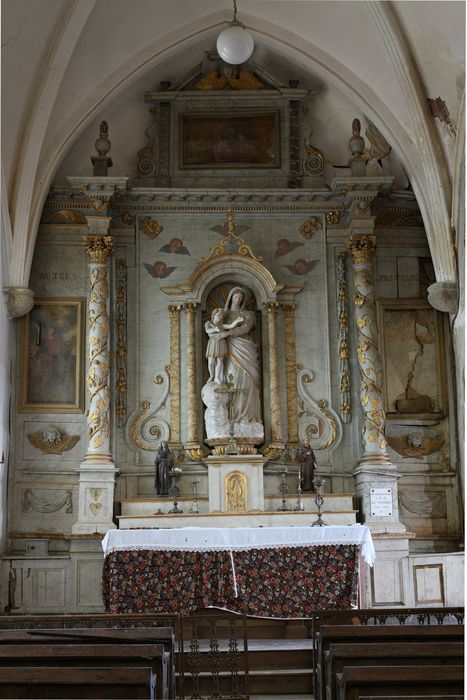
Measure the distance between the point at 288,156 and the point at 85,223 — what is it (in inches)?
114

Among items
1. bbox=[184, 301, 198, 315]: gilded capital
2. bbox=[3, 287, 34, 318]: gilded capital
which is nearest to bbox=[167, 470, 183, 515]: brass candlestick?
bbox=[184, 301, 198, 315]: gilded capital

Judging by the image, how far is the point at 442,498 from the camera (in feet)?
44.3

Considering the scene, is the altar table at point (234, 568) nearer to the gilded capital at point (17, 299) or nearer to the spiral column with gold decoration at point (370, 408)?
the spiral column with gold decoration at point (370, 408)

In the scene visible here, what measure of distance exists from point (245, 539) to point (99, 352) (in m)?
3.48

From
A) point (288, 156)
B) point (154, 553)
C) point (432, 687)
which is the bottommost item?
point (432, 687)

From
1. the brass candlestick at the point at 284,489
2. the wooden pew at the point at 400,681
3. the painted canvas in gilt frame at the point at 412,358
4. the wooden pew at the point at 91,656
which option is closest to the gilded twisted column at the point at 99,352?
the brass candlestick at the point at 284,489

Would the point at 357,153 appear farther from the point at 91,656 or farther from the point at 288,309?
the point at 91,656

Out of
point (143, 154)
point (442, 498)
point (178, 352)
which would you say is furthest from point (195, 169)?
point (442, 498)

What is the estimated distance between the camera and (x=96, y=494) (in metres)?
12.9

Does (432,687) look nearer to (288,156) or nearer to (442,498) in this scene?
(442,498)

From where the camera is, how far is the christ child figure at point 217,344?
1336 cm

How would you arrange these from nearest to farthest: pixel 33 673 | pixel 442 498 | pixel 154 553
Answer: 1. pixel 33 673
2. pixel 154 553
3. pixel 442 498

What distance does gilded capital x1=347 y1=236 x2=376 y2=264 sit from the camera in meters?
13.7

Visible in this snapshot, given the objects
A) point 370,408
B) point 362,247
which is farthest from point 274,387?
point 362,247
